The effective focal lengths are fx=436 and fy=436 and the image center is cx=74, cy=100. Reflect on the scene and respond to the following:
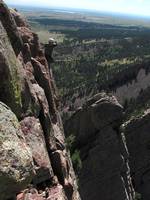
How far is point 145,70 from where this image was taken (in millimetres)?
188250

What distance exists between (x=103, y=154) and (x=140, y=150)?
15696mm

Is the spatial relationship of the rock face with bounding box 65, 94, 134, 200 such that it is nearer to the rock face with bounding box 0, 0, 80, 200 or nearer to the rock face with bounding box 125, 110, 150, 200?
the rock face with bounding box 125, 110, 150, 200

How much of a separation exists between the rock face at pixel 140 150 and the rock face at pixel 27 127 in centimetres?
4148

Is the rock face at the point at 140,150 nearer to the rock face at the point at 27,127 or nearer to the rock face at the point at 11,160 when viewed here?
the rock face at the point at 27,127

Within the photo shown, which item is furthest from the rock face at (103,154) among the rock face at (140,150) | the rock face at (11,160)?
the rock face at (11,160)

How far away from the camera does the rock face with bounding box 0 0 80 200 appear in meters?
20.7

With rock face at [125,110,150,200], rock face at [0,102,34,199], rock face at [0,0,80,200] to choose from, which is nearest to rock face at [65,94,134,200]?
rock face at [125,110,150,200]

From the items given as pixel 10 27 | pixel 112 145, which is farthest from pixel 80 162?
pixel 10 27

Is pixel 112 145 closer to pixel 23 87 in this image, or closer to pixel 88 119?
pixel 88 119

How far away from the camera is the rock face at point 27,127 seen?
2069cm

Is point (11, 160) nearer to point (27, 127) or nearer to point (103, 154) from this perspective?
point (27, 127)

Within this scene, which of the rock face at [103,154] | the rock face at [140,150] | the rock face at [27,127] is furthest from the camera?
the rock face at [140,150]

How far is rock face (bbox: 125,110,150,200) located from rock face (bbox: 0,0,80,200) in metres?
41.5

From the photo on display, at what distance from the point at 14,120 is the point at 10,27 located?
14.5 meters
